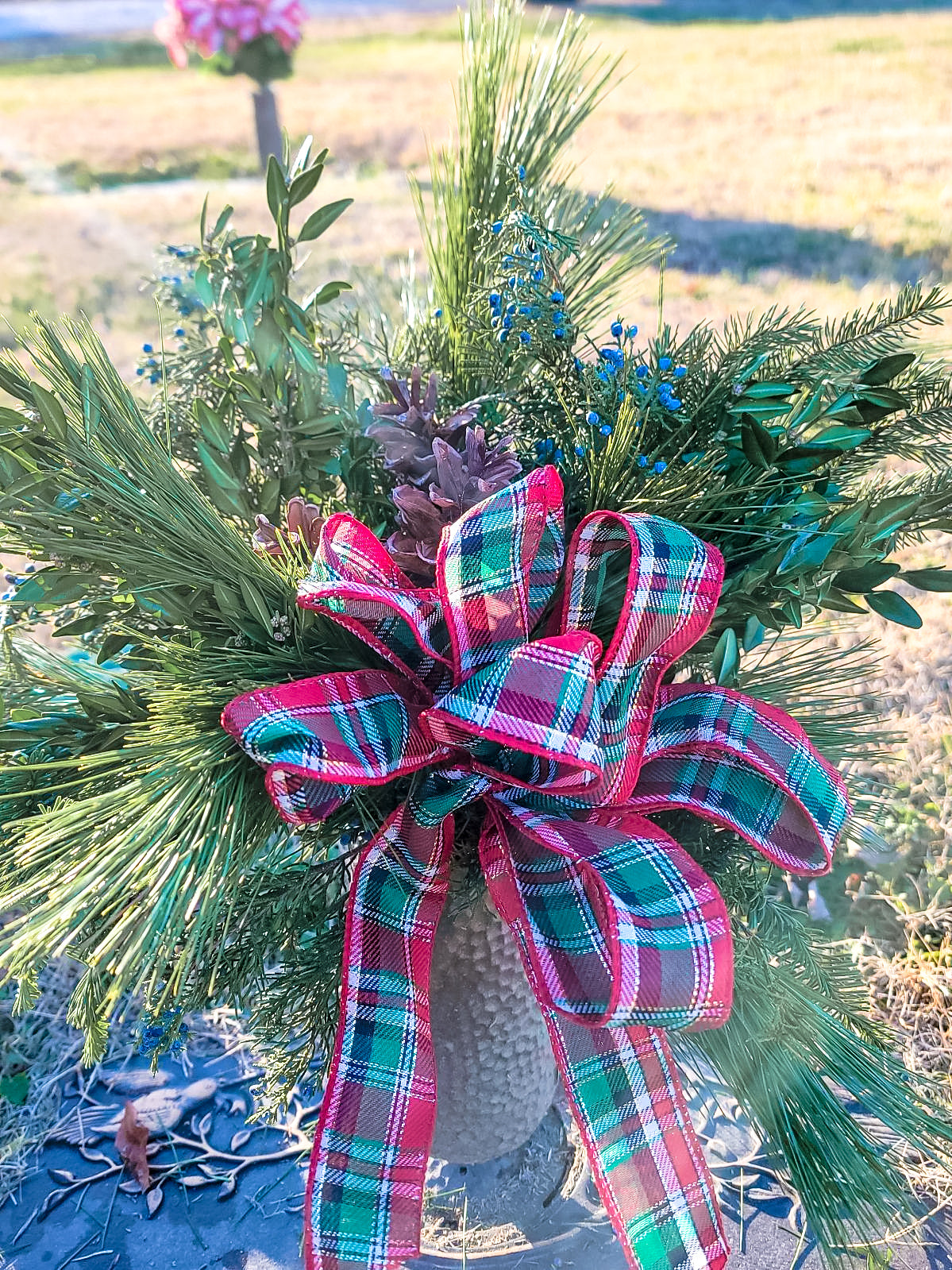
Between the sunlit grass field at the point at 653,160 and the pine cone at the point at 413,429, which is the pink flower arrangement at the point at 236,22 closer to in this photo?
the sunlit grass field at the point at 653,160

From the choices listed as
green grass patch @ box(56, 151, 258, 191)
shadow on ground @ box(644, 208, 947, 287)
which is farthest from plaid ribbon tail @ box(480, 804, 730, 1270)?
green grass patch @ box(56, 151, 258, 191)

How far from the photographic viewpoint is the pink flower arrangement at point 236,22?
257 centimetres

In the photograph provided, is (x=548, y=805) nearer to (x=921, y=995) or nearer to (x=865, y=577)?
(x=865, y=577)

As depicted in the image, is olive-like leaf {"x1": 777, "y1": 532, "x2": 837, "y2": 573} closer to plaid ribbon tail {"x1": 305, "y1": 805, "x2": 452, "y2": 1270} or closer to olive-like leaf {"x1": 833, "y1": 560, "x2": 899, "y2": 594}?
olive-like leaf {"x1": 833, "y1": 560, "x2": 899, "y2": 594}

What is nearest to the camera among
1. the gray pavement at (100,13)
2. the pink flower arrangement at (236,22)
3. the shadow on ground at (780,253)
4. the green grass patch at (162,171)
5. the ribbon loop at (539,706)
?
the ribbon loop at (539,706)

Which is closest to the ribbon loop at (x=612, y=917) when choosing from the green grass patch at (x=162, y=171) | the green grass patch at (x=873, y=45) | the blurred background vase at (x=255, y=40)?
the green grass patch at (x=873, y=45)

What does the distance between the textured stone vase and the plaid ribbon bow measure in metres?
0.06

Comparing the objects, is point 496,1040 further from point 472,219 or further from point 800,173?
point 800,173

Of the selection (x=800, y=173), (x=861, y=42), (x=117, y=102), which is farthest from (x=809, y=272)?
(x=117, y=102)

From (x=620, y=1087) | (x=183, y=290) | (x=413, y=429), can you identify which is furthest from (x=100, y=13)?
(x=620, y=1087)

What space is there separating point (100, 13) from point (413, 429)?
6508mm

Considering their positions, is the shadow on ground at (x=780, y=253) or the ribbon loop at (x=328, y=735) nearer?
the ribbon loop at (x=328, y=735)

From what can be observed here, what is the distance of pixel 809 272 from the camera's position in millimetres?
1765

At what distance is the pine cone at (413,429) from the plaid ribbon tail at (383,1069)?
0.14m
